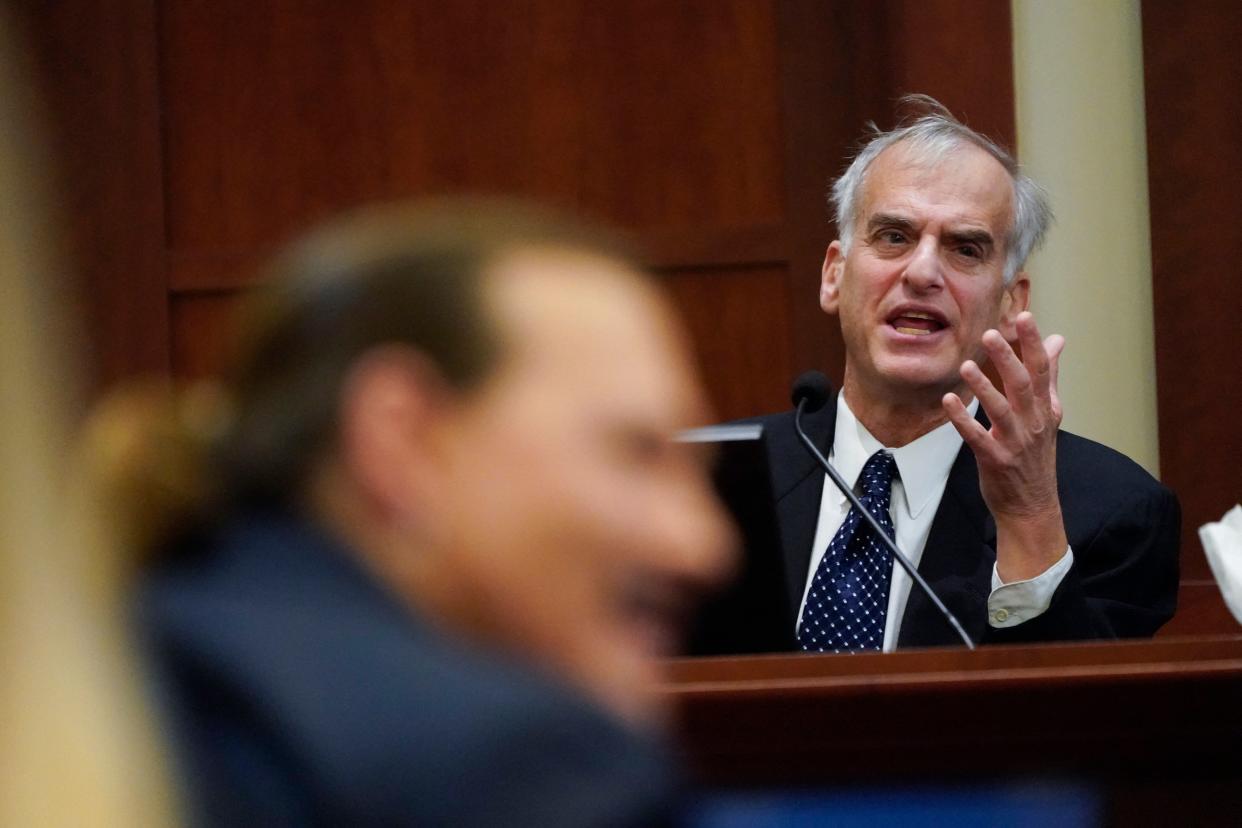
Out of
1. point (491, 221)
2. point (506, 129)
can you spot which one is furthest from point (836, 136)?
point (491, 221)

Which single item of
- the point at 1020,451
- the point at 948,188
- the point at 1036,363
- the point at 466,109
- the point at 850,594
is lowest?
the point at 850,594

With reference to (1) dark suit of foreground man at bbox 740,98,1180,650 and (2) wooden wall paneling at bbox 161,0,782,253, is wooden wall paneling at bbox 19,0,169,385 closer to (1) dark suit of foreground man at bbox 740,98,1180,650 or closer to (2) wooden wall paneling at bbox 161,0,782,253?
(2) wooden wall paneling at bbox 161,0,782,253

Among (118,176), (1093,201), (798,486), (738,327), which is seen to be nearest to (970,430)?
(798,486)

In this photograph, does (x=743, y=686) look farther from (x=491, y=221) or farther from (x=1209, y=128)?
(x=1209, y=128)

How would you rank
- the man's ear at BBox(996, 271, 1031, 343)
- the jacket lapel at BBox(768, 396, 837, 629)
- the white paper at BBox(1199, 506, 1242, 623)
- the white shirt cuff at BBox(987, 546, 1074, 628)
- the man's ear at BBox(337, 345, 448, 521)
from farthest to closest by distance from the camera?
the man's ear at BBox(996, 271, 1031, 343) < the jacket lapel at BBox(768, 396, 837, 629) < the white shirt cuff at BBox(987, 546, 1074, 628) < the white paper at BBox(1199, 506, 1242, 623) < the man's ear at BBox(337, 345, 448, 521)

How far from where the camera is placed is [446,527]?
0.70 meters

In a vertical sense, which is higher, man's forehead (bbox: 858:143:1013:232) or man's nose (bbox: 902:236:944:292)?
man's forehead (bbox: 858:143:1013:232)

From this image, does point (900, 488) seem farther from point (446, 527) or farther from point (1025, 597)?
point (446, 527)

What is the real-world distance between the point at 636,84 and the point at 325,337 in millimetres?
2532

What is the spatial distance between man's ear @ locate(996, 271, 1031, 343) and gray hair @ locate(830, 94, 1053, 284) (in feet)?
0.06

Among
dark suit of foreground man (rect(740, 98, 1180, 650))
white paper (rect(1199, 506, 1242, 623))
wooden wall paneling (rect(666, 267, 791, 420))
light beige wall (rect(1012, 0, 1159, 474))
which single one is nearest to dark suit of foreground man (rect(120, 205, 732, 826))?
white paper (rect(1199, 506, 1242, 623))

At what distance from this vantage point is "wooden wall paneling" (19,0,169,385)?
10.5 ft

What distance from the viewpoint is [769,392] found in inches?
123

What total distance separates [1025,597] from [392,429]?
1495 millimetres
